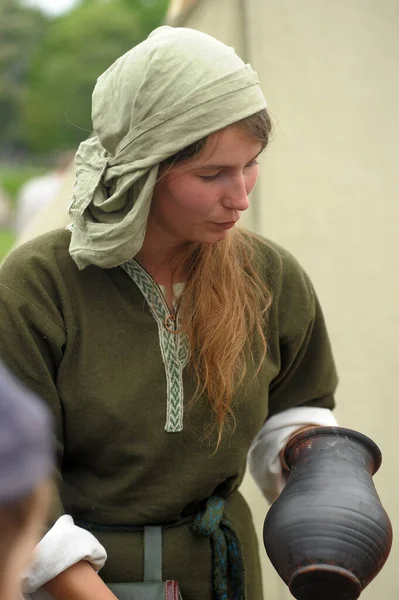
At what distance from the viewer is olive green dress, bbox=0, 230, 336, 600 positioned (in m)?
1.60

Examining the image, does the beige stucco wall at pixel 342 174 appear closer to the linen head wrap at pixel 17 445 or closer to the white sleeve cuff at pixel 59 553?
the white sleeve cuff at pixel 59 553

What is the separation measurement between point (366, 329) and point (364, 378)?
12cm

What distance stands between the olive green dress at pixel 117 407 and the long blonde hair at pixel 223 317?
1.0 inches

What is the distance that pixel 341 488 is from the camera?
1.54 m

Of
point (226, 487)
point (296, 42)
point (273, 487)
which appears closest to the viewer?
point (226, 487)

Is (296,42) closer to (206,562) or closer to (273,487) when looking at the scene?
(273,487)

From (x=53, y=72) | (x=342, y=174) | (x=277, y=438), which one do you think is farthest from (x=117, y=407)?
(x=53, y=72)

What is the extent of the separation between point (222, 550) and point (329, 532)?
32cm

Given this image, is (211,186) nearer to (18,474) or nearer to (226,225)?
(226,225)

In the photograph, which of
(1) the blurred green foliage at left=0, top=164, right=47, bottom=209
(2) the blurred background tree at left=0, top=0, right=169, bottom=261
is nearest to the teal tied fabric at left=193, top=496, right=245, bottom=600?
(1) the blurred green foliage at left=0, top=164, right=47, bottom=209

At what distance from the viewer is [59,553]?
1523 millimetres

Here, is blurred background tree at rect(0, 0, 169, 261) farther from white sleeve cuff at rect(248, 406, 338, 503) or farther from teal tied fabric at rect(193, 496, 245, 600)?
teal tied fabric at rect(193, 496, 245, 600)

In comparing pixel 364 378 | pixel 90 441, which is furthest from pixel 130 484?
pixel 364 378

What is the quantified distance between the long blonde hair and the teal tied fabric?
128 millimetres
